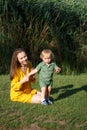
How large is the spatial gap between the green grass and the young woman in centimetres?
16

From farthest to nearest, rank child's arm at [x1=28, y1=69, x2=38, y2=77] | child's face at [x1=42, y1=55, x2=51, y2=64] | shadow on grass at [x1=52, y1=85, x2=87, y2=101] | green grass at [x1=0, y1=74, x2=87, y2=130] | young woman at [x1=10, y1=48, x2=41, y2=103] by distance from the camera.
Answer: shadow on grass at [x1=52, y1=85, x2=87, y2=101], young woman at [x1=10, y1=48, x2=41, y2=103], child's arm at [x1=28, y1=69, x2=38, y2=77], child's face at [x1=42, y1=55, x2=51, y2=64], green grass at [x1=0, y1=74, x2=87, y2=130]

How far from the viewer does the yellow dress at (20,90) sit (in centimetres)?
733

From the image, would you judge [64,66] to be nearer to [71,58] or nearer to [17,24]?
[71,58]

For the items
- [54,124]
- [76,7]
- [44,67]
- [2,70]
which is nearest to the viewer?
[54,124]

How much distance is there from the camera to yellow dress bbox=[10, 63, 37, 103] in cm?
Result: 733

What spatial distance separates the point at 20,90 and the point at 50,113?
0.94 meters

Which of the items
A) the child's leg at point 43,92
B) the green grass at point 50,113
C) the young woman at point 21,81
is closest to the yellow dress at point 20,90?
the young woman at point 21,81

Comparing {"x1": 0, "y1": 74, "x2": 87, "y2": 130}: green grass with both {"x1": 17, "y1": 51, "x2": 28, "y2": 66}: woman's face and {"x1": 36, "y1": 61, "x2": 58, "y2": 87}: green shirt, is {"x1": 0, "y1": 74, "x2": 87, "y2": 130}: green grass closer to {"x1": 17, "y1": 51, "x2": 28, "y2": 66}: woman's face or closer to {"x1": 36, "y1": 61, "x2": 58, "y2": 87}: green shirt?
{"x1": 36, "y1": 61, "x2": 58, "y2": 87}: green shirt

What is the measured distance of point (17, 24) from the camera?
1077cm

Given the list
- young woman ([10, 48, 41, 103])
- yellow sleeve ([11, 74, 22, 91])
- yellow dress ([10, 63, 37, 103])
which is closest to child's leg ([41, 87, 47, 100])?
young woman ([10, 48, 41, 103])

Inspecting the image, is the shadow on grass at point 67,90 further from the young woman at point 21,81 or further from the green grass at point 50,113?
the young woman at point 21,81

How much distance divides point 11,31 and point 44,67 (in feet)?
12.7

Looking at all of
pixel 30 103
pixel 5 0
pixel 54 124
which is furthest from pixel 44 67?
pixel 5 0

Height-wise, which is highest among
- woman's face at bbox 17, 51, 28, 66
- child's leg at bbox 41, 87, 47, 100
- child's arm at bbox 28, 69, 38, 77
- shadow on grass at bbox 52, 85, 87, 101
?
woman's face at bbox 17, 51, 28, 66
